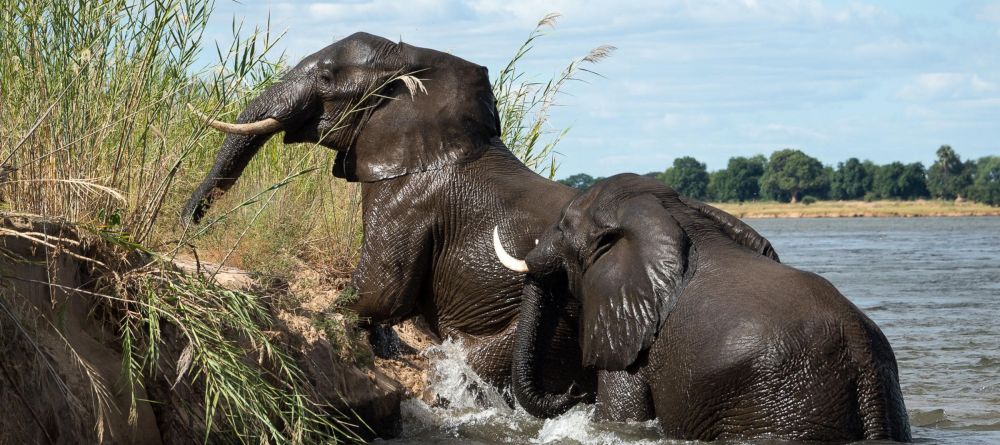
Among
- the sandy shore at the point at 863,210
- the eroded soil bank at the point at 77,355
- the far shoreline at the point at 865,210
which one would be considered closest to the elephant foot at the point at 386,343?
the eroded soil bank at the point at 77,355

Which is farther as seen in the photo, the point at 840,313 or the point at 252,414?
the point at 840,313

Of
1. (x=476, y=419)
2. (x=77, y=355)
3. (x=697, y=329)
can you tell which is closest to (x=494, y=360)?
(x=476, y=419)

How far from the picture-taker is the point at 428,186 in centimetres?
821

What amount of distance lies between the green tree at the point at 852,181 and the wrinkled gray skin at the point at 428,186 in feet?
376

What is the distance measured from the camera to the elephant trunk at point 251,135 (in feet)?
27.5

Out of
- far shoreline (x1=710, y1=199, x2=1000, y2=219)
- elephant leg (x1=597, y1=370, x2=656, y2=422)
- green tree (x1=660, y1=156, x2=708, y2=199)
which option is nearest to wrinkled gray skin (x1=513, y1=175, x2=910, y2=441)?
elephant leg (x1=597, y1=370, x2=656, y2=422)

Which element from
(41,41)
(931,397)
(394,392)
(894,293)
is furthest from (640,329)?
(894,293)

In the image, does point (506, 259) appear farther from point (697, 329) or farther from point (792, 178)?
point (792, 178)

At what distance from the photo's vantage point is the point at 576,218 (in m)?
7.72

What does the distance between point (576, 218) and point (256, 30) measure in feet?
7.09

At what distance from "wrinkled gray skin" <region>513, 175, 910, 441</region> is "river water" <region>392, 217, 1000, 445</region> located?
247mm

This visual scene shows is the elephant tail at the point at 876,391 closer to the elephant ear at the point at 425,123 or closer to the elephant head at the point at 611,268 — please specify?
the elephant head at the point at 611,268

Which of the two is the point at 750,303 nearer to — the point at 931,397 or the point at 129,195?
the point at 129,195

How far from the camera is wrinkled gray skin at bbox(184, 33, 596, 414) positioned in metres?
8.11
